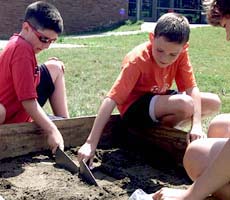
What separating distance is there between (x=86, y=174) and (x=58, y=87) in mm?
1009

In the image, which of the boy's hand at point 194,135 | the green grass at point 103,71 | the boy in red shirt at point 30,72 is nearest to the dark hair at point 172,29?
the boy's hand at point 194,135

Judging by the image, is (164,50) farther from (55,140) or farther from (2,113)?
(2,113)

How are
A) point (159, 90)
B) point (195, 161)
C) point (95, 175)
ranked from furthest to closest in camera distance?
1. point (159, 90)
2. point (95, 175)
3. point (195, 161)

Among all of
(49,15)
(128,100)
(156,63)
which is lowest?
(128,100)

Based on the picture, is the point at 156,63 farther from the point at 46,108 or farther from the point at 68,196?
the point at 46,108

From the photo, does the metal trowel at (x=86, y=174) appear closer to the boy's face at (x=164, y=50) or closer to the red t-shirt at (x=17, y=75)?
the red t-shirt at (x=17, y=75)

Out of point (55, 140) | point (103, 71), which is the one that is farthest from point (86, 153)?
point (103, 71)

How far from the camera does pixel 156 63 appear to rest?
3.67 m

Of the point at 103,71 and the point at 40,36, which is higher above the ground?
the point at 40,36

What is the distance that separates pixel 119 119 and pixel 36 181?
0.93m

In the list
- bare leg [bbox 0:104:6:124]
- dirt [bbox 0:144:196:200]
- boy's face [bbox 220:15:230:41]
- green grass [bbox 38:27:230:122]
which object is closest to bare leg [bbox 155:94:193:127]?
dirt [bbox 0:144:196:200]

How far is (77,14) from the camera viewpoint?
22109 millimetres

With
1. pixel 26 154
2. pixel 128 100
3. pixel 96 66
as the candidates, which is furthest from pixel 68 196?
pixel 96 66

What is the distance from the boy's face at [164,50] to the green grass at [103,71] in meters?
1.64
